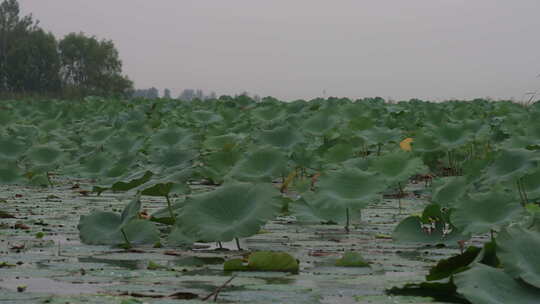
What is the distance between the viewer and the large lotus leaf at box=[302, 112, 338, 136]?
216 inches

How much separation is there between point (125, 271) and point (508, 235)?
1.01 m

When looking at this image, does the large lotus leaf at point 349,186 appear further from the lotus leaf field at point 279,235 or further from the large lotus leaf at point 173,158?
the large lotus leaf at point 173,158

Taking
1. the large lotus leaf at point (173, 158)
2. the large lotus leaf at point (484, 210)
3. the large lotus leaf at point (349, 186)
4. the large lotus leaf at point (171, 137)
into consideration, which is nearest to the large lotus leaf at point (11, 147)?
the large lotus leaf at point (171, 137)

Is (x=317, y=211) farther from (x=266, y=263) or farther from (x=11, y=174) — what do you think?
(x=11, y=174)

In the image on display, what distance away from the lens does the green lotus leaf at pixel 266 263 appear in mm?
2100

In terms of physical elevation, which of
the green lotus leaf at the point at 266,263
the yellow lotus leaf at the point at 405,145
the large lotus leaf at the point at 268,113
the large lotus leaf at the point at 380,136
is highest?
the large lotus leaf at the point at 268,113

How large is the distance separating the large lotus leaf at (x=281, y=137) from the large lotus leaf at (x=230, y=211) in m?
2.07

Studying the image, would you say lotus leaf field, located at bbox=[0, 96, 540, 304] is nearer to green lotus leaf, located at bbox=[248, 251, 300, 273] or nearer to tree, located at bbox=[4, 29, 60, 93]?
green lotus leaf, located at bbox=[248, 251, 300, 273]

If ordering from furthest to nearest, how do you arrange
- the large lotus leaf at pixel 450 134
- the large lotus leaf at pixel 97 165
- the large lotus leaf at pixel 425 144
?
the large lotus leaf at pixel 425 144
the large lotus leaf at pixel 450 134
the large lotus leaf at pixel 97 165

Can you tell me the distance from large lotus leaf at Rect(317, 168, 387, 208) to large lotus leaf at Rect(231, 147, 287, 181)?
57cm

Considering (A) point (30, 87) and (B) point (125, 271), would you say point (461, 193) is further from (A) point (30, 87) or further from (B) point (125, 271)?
(A) point (30, 87)

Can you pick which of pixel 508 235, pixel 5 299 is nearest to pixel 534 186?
pixel 508 235

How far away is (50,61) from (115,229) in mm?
57468

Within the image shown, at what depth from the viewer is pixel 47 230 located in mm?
2939
